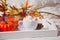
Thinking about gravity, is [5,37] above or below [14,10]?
below

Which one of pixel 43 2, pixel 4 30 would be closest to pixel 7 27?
pixel 4 30

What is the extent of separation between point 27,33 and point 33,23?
105 mm

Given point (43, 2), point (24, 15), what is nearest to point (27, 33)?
point (24, 15)

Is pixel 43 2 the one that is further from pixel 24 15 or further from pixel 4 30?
pixel 4 30

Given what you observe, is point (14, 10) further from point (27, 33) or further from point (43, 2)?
point (43, 2)

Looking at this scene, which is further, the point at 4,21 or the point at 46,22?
the point at 46,22

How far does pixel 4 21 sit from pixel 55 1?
1.03 metres

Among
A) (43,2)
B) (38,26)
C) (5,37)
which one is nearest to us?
(5,37)

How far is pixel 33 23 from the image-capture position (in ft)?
3.41

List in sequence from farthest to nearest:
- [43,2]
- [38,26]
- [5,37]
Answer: [43,2] < [38,26] < [5,37]

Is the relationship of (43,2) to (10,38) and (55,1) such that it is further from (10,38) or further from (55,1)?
(10,38)

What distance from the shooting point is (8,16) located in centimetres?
108

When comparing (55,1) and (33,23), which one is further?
(55,1)

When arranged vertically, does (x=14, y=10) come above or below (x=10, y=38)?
above
